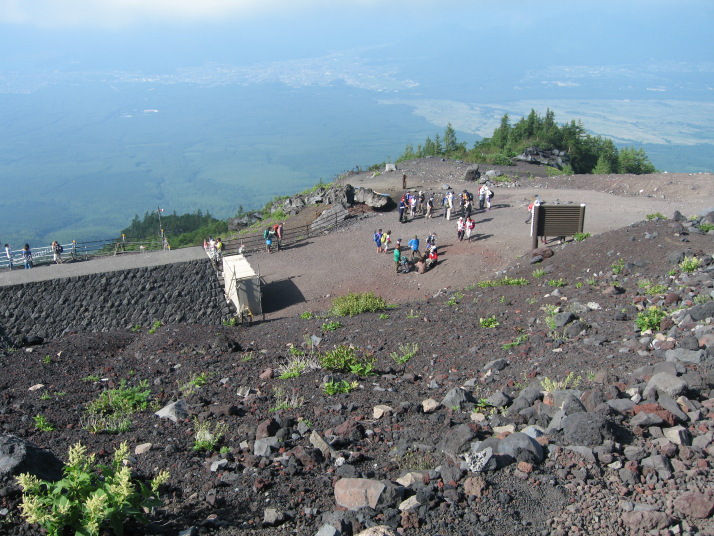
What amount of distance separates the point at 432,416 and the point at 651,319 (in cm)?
491

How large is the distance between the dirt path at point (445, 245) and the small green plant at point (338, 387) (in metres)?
10.3

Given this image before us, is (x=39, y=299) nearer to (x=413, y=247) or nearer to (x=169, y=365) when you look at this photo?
(x=169, y=365)

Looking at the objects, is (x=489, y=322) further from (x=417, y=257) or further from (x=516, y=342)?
(x=417, y=257)

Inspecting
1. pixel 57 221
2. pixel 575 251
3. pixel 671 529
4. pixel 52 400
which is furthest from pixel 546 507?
pixel 57 221

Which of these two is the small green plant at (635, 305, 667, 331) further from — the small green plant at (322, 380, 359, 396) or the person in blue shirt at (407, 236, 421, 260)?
the person in blue shirt at (407, 236, 421, 260)

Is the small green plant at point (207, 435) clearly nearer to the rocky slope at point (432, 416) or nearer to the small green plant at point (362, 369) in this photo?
the rocky slope at point (432, 416)

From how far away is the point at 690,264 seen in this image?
12891mm

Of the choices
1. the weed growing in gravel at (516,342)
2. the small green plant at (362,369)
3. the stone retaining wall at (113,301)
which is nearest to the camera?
the small green plant at (362,369)

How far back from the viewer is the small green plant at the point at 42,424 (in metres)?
8.29

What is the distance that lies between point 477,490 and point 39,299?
Answer: 14.5m

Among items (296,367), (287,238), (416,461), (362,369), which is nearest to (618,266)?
(362,369)

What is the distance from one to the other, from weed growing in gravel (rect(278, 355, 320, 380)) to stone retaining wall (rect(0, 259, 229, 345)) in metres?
7.28

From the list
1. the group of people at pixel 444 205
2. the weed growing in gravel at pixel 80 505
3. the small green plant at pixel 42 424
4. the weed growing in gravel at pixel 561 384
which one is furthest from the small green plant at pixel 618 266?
the weed growing in gravel at pixel 80 505

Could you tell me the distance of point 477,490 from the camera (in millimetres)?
5258
